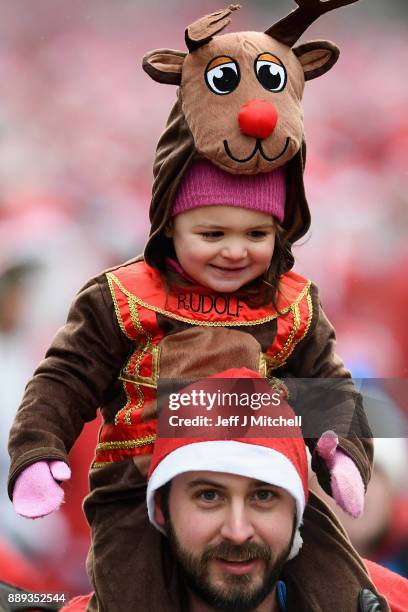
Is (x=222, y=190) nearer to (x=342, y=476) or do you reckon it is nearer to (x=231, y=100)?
(x=231, y=100)

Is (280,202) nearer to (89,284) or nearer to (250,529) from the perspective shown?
(89,284)

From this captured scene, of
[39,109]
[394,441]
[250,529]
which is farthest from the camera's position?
[39,109]

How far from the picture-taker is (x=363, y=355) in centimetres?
160

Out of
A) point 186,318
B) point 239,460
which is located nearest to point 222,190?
point 186,318

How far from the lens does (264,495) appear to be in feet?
3.33

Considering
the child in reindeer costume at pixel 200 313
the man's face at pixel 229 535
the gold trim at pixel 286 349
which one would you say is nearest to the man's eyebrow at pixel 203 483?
the man's face at pixel 229 535

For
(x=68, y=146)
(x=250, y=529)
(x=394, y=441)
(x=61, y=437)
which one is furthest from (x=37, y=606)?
(x=68, y=146)

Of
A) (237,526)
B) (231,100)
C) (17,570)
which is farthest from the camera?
(17,570)

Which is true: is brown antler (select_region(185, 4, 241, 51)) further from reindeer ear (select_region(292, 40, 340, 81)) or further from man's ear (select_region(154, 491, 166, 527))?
man's ear (select_region(154, 491, 166, 527))

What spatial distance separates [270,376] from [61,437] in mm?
280

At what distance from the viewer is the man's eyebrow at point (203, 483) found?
1.00 m

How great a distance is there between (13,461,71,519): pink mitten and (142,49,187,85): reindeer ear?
18.7 inches

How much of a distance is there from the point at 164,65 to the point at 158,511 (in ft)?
1.75

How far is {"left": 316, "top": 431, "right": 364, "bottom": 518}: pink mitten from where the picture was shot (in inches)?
42.5
